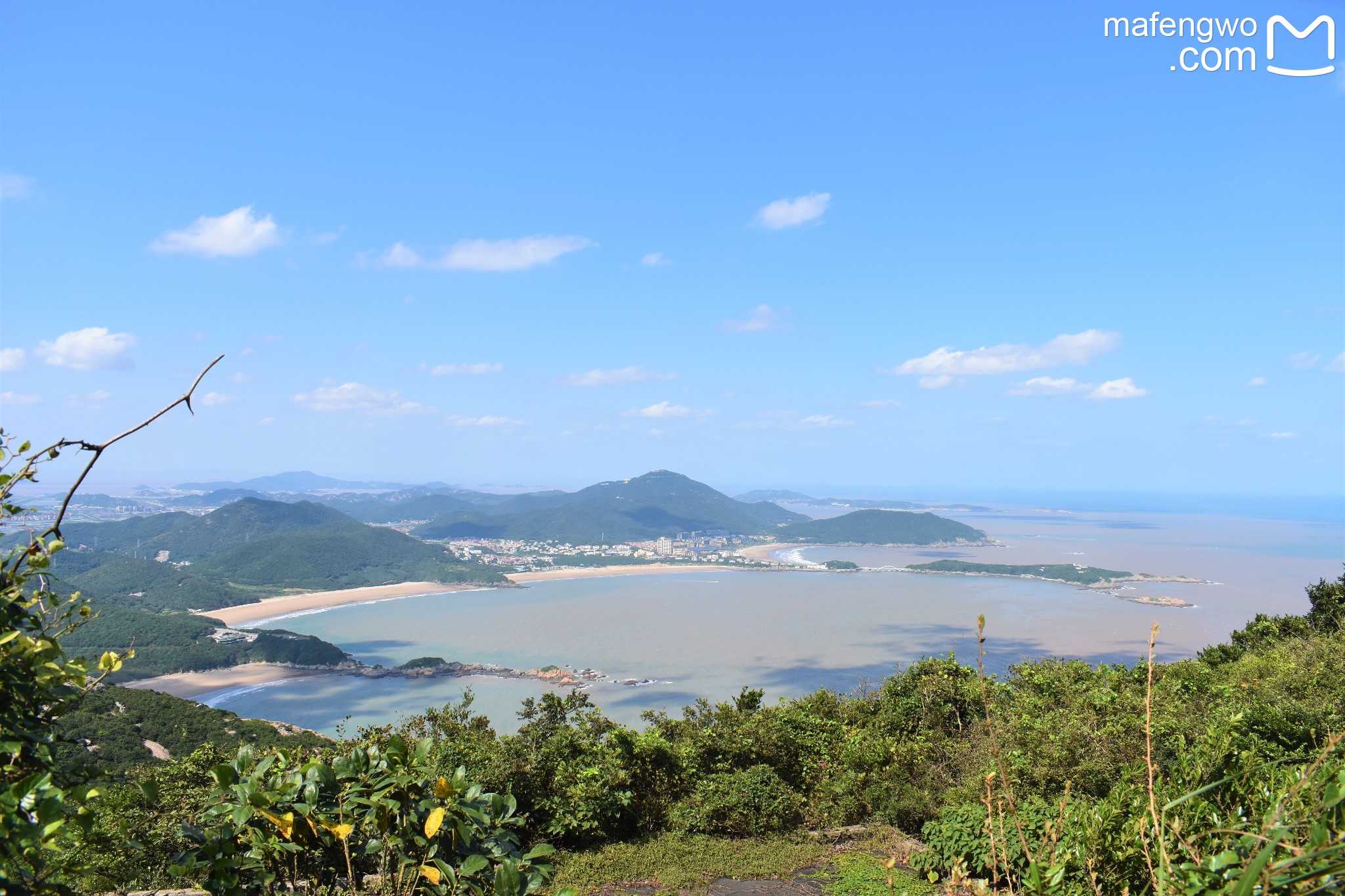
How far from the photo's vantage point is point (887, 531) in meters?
92.4

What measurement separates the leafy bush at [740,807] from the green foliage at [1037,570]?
188ft

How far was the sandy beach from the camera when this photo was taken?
214 ft

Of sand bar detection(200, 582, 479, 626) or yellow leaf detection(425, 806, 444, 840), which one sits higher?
yellow leaf detection(425, 806, 444, 840)

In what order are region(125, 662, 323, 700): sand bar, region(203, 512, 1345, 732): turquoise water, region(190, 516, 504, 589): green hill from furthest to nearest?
region(190, 516, 504, 589): green hill < region(125, 662, 323, 700): sand bar < region(203, 512, 1345, 732): turquoise water

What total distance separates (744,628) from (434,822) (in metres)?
41.5

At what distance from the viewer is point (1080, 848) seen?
8.30 ft

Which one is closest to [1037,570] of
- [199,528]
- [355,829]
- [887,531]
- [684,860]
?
[887,531]

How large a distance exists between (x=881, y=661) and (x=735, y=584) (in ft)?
86.9

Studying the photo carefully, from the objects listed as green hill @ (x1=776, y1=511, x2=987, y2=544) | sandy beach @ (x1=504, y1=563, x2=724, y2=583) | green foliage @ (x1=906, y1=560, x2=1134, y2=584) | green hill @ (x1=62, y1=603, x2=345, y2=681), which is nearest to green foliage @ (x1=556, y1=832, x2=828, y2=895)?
green hill @ (x1=62, y1=603, x2=345, y2=681)

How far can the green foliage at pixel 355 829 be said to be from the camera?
4.02 ft

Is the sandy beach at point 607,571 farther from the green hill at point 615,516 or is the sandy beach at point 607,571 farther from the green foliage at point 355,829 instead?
the green foliage at point 355,829

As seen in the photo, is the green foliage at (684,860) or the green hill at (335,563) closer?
the green foliage at (684,860)

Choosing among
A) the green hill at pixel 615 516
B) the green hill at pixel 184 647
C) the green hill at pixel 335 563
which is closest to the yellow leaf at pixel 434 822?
the green hill at pixel 184 647

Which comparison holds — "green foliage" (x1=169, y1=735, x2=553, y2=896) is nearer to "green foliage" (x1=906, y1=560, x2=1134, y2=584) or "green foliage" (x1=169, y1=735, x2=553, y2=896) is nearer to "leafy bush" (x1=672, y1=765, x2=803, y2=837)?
"leafy bush" (x1=672, y1=765, x2=803, y2=837)
